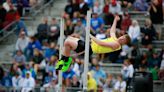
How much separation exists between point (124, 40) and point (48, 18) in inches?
365

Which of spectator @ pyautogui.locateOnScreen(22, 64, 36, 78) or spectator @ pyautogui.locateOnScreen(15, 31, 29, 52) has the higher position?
spectator @ pyautogui.locateOnScreen(15, 31, 29, 52)

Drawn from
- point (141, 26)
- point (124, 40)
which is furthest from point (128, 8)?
point (124, 40)

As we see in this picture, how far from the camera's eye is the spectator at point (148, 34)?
67.4ft

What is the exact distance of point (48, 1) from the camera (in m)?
24.5

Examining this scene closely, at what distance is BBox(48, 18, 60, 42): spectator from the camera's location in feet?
72.1

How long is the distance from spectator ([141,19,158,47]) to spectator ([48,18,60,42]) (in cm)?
316

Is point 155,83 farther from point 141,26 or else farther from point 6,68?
point 6,68

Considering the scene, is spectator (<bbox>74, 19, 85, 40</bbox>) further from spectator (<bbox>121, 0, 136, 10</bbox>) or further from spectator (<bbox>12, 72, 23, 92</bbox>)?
spectator (<bbox>12, 72, 23, 92</bbox>)

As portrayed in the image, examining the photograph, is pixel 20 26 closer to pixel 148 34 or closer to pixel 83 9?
pixel 83 9

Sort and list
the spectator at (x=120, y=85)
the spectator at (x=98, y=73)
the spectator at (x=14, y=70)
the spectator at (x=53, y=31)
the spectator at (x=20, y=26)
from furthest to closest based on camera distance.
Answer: the spectator at (x=20, y=26) → the spectator at (x=53, y=31) → the spectator at (x=14, y=70) → the spectator at (x=98, y=73) → the spectator at (x=120, y=85)

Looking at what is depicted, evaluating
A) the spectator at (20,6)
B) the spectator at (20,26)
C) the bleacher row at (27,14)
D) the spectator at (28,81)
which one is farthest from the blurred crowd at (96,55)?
the bleacher row at (27,14)

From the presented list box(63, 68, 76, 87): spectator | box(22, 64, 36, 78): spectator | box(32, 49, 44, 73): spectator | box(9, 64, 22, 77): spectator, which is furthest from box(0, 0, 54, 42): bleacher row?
box(63, 68, 76, 87): spectator

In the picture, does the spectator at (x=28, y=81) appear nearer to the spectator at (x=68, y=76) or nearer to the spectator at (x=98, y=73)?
the spectator at (x=68, y=76)

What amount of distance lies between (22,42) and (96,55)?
123 inches
